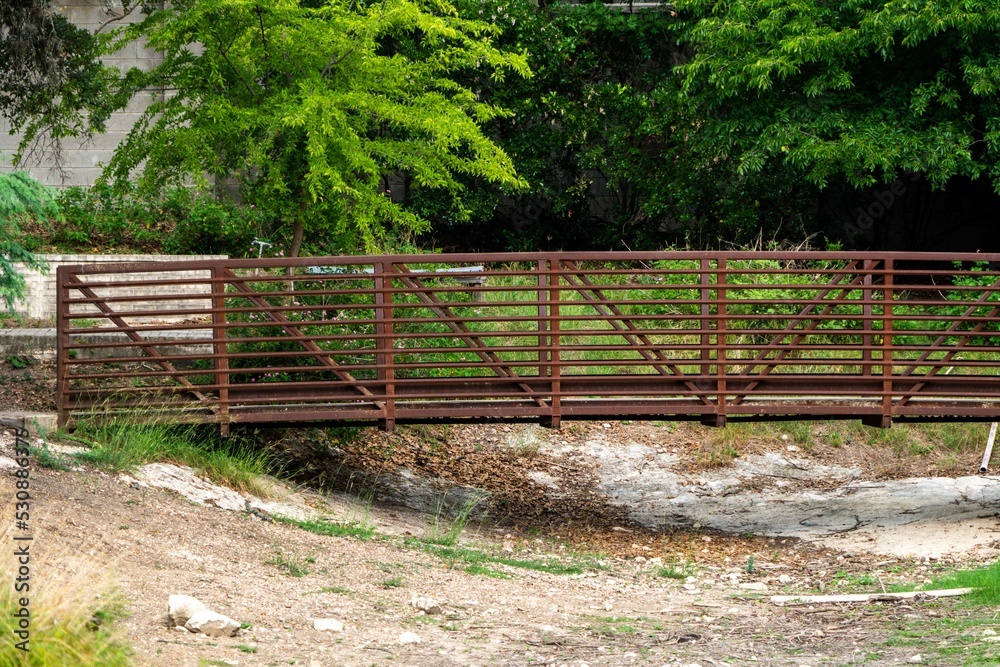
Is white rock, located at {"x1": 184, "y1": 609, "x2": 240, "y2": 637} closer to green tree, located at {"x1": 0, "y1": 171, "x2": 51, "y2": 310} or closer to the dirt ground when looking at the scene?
the dirt ground

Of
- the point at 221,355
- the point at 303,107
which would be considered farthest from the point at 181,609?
the point at 303,107

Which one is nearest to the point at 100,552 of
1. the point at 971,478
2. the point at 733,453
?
the point at 733,453

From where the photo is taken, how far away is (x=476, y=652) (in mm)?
7020

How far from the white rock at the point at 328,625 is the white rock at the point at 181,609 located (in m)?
0.73

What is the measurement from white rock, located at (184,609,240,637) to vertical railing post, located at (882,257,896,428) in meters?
6.88

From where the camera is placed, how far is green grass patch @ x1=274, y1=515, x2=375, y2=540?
387 inches

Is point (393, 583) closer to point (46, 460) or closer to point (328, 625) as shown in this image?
point (328, 625)

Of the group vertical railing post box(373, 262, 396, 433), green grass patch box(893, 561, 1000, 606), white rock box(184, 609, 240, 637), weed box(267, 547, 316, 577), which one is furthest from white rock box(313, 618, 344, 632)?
green grass patch box(893, 561, 1000, 606)

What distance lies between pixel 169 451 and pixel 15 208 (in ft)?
8.18

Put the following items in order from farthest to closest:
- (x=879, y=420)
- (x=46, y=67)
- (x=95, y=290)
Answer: (x=95, y=290) → (x=46, y=67) → (x=879, y=420)

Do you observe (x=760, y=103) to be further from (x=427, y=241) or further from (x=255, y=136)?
(x=255, y=136)

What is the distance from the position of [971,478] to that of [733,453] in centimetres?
283

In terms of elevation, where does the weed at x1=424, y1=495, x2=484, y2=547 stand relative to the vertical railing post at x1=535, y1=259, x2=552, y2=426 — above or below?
below

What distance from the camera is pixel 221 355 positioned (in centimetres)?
1055
